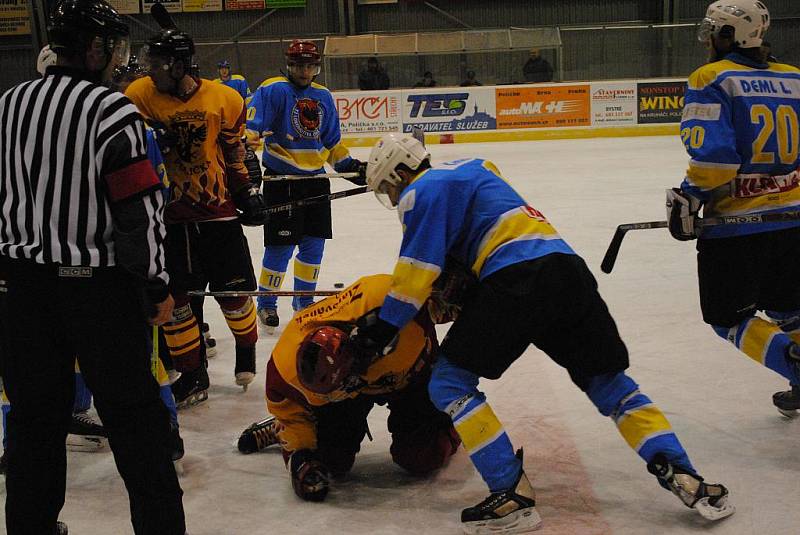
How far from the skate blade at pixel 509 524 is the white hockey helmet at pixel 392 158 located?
897 mm

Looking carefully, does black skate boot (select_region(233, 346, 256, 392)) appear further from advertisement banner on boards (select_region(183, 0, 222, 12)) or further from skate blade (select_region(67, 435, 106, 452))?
advertisement banner on boards (select_region(183, 0, 222, 12))

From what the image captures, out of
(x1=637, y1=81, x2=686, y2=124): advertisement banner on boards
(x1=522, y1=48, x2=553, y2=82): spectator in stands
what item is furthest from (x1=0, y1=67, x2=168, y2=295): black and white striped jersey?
(x1=522, y1=48, x2=553, y2=82): spectator in stands

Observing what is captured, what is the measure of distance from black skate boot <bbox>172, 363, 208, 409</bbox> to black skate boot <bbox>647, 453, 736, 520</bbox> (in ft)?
5.72

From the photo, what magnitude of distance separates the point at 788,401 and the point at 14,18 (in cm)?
1631

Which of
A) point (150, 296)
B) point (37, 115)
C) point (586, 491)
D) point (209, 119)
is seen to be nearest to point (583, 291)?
point (586, 491)

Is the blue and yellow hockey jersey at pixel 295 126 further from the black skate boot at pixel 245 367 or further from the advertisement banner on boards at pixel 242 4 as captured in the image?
the advertisement banner on boards at pixel 242 4

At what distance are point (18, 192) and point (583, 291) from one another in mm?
1319

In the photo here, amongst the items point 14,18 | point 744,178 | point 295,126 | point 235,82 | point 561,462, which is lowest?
point 561,462

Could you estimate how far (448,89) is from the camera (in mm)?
11695

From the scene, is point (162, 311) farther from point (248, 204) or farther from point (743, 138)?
point (743, 138)

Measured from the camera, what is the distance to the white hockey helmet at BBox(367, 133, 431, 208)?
2307 millimetres

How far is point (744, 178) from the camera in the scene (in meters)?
2.66

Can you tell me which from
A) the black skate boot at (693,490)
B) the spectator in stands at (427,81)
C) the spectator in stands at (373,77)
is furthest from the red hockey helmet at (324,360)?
the spectator in stands at (427,81)

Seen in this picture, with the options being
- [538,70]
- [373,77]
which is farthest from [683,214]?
[538,70]
